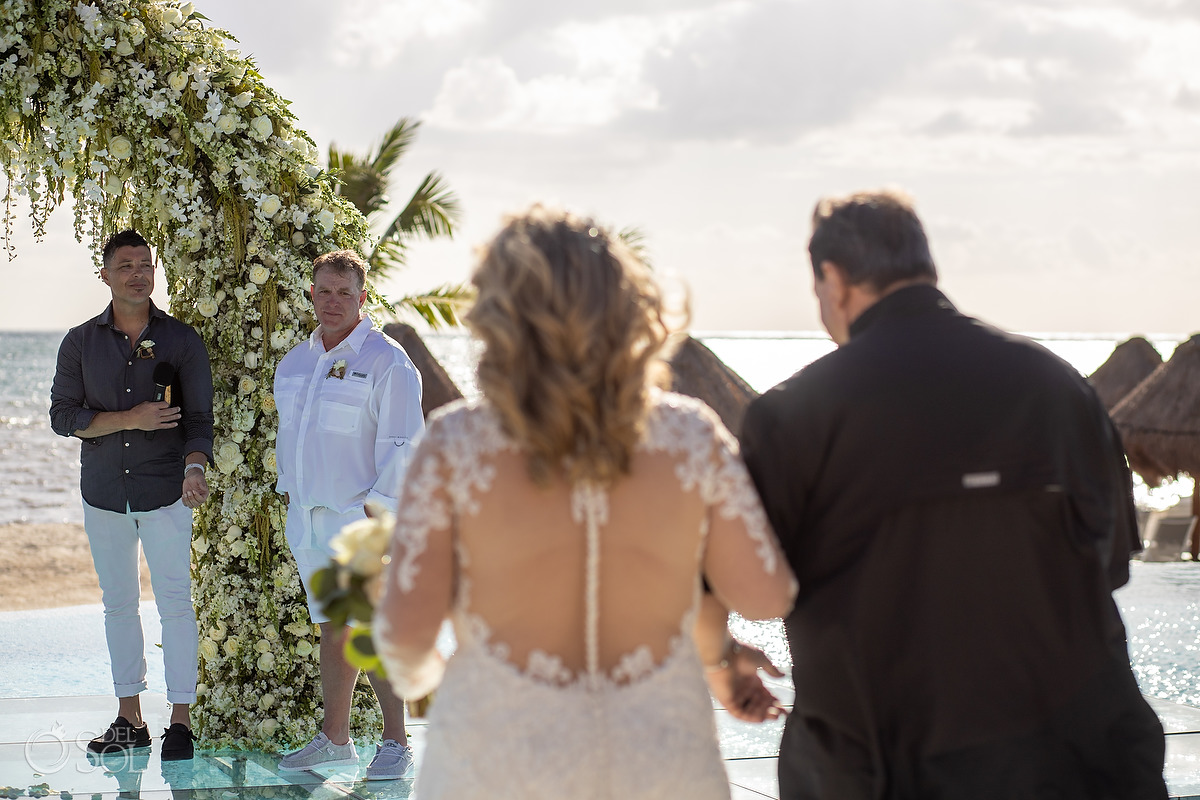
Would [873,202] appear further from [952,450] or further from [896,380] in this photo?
[952,450]

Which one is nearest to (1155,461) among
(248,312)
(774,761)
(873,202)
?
(774,761)

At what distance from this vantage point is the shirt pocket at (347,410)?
4.69 metres

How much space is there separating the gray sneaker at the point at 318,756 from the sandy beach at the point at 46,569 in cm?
878

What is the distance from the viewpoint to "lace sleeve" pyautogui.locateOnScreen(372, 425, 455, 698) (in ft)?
6.47

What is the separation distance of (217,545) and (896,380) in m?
3.97

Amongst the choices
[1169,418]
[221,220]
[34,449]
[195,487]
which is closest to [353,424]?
[195,487]

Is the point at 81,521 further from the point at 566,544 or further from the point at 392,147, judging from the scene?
the point at 566,544

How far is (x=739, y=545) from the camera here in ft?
6.92

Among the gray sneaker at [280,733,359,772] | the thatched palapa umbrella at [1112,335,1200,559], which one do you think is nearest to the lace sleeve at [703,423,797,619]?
the gray sneaker at [280,733,359,772]

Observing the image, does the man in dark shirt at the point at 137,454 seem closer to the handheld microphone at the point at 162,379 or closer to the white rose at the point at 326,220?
the handheld microphone at the point at 162,379

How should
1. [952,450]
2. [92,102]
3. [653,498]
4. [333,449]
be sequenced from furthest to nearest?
[92,102] → [333,449] → [952,450] → [653,498]

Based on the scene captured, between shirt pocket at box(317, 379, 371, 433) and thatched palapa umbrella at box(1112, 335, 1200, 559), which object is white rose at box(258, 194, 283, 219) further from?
thatched palapa umbrella at box(1112, 335, 1200, 559)

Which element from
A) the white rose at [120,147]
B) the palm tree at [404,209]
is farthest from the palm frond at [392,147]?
the white rose at [120,147]

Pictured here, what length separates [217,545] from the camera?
542 centimetres
